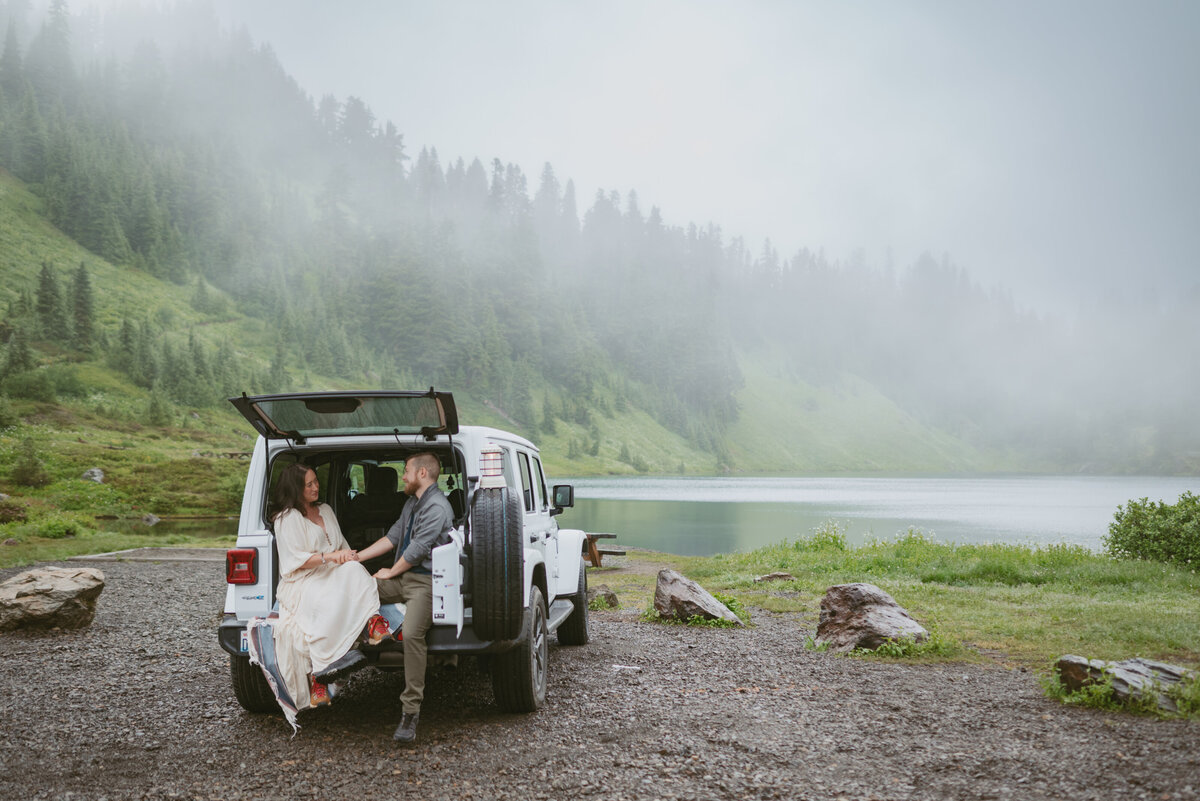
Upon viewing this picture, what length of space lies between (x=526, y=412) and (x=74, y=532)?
104 meters

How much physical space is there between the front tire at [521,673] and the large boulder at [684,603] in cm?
482

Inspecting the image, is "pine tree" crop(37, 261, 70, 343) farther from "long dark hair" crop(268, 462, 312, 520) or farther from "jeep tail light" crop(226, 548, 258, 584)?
"long dark hair" crop(268, 462, 312, 520)

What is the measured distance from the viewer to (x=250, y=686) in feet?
19.6

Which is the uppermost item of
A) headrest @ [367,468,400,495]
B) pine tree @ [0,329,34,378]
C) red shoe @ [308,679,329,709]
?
pine tree @ [0,329,34,378]

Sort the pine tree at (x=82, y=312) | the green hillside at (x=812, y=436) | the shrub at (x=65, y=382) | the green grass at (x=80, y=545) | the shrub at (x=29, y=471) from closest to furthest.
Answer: the green grass at (x=80, y=545) → the shrub at (x=29, y=471) → the shrub at (x=65, y=382) → the pine tree at (x=82, y=312) → the green hillside at (x=812, y=436)

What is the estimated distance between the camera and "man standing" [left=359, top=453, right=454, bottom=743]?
5301 millimetres

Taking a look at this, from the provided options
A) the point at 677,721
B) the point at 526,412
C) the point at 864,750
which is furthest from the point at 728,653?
the point at 526,412

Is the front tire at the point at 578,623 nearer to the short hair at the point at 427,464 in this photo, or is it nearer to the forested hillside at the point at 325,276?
the short hair at the point at 427,464

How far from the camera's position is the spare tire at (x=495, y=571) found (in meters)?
5.31

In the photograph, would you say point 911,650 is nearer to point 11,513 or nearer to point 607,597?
point 607,597

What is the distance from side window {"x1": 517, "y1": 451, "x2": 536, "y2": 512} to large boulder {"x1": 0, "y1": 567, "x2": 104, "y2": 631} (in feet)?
23.7

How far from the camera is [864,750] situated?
17.2 ft

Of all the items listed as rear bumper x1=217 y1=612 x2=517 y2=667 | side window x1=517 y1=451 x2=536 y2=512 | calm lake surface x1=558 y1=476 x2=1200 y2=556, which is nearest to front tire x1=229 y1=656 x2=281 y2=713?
rear bumper x1=217 y1=612 x2=517 y2=667

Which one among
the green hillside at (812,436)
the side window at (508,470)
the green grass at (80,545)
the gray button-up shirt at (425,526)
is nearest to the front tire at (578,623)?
the side window at (508,470)
